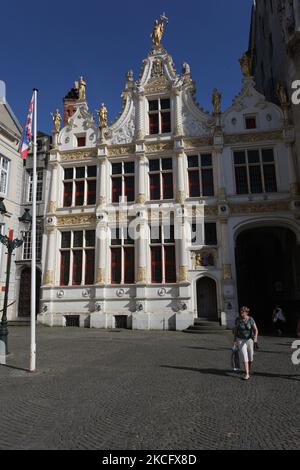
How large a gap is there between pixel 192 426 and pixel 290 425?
5.14 feet

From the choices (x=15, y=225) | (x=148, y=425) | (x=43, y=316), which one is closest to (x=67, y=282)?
(x=43, y=316)

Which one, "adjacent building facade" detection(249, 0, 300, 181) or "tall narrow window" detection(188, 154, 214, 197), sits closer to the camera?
"adjacent building facade" detection(249, 0, 300, 181)

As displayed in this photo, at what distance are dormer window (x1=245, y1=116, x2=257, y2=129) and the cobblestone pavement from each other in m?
15.9

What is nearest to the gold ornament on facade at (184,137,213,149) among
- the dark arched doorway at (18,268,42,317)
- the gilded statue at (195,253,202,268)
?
the gilded statue at (195,253,202,268)

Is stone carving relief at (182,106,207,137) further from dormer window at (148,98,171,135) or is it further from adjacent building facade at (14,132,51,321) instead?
adjacent building facade at (14,132,51,321)

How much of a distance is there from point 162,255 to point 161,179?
5.28 m

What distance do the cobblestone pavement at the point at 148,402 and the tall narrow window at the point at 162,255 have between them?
9.55 metres

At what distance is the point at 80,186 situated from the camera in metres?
24.6

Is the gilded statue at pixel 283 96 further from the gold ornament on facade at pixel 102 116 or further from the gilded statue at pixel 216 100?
the gold ornament on facade at pixel 102 116

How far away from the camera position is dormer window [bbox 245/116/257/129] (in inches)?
899

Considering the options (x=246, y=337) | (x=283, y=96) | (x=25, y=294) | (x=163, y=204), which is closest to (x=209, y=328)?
(x=163, y=204)

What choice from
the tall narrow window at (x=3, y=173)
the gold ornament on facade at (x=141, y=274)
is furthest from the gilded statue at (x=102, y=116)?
the gold ornament on facade at (x=141, y=274)

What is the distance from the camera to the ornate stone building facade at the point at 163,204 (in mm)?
21203

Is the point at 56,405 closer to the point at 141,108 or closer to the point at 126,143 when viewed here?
the point at 126,143
